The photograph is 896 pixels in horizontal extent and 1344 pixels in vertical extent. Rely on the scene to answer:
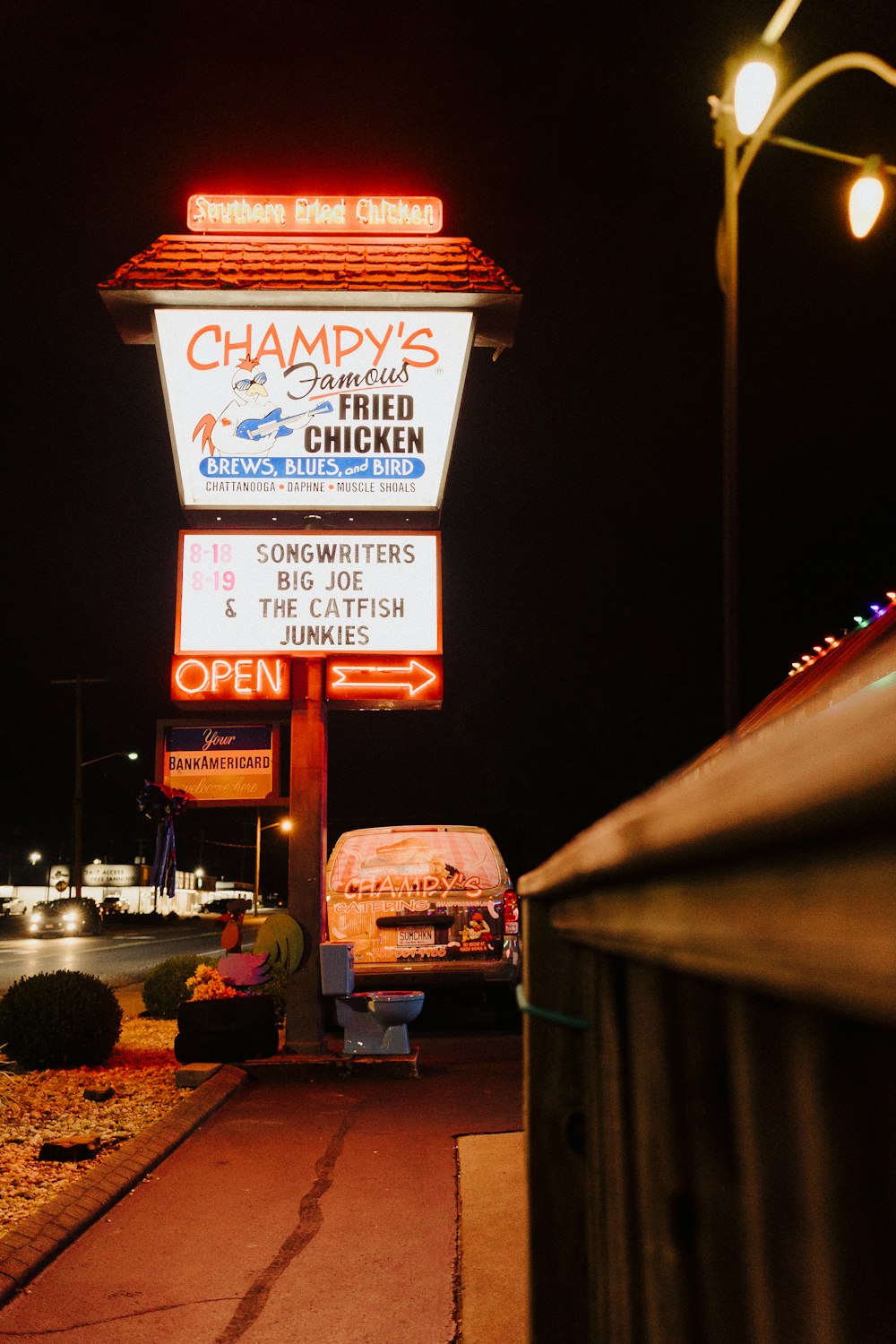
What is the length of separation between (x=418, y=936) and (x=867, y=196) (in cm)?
801

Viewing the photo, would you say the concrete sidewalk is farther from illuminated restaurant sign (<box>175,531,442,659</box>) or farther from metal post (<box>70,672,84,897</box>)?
metal post (<box>70,672,84,897</box>)

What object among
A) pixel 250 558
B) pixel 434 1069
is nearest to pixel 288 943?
pixel 434 1069

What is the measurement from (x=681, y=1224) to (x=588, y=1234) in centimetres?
72

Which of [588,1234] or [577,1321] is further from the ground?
[588,1234]

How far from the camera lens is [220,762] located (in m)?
11.9

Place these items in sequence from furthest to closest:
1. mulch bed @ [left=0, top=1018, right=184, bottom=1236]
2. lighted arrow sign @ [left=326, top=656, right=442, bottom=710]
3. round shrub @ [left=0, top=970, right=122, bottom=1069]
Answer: lighted arrow sign @ [left=326, top=656, right=442, bottom=710]
round shrub @ [left=0, top=970, right=122, bottom=1069]
mulch bed @ [left=0, top=1018, right=184, bottom=1236]

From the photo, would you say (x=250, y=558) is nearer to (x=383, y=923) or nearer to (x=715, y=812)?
(x=383, y=923)

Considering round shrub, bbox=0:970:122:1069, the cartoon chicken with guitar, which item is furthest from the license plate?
the cartoon chicken with guitar

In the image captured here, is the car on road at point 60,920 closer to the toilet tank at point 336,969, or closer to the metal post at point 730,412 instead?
the toilet tank at point 336,969

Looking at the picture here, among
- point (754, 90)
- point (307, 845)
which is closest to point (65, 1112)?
point (307, 845)

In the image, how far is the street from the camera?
21.9 metres

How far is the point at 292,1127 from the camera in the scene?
7.66 metres

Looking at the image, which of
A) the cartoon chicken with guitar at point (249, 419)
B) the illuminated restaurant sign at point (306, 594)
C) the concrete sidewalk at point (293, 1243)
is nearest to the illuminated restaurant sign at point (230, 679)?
the illuminated restaurant sign at point (306, 594)

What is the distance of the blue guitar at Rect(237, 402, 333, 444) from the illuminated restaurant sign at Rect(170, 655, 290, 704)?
7.67ft
